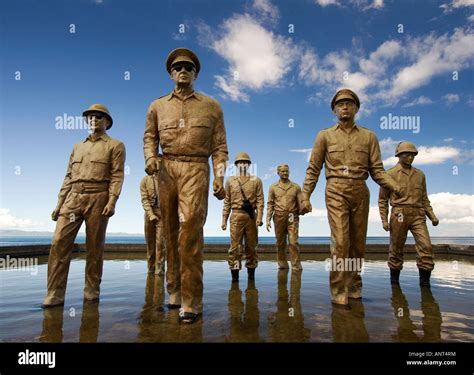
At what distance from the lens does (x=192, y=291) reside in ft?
12.0

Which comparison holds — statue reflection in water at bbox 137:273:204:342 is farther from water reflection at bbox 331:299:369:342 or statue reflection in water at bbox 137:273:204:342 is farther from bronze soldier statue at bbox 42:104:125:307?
water reflection at bbox 331:299:369:342

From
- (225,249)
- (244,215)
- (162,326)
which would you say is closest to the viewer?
(162,326)

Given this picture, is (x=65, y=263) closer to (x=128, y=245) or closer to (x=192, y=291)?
(x=192, y=291)

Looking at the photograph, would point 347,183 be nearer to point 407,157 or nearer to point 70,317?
point 407,157

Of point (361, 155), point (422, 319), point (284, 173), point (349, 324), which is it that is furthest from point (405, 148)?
point (349, 324)

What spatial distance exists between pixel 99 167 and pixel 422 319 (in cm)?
474

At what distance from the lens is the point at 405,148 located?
21.1 feet

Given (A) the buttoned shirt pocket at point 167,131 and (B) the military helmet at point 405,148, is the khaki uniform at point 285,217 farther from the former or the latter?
(A) the buttoned shirt pocket at point 167,131

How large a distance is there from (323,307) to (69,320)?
3.14 metres

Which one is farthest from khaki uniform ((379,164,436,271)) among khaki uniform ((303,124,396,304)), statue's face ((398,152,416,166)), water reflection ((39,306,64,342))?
water reflection ((39,306,64,342))

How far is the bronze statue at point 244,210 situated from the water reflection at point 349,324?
3.26m

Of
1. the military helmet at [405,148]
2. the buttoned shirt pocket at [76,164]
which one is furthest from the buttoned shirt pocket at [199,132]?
the military helmet at [405,148]

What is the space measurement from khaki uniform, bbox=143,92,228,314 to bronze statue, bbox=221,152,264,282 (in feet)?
10.6
